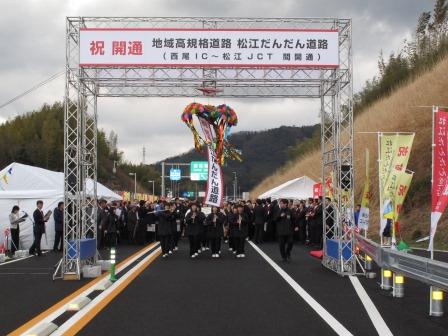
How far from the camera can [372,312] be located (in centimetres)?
884

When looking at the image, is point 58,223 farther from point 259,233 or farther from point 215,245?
point 259,233

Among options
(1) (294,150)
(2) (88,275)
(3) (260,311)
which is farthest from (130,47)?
(1) (294,150)

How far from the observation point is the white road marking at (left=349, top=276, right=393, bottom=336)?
755cm

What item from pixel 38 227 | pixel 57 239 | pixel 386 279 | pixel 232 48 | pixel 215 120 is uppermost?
pixel 232 48

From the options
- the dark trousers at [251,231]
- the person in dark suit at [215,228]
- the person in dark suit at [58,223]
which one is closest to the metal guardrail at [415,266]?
the person in dark suit at [215,228]

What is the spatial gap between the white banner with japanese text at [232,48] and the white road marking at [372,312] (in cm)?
548

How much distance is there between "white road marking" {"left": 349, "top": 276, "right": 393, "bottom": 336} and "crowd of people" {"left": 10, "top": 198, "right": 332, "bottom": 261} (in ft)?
18.9

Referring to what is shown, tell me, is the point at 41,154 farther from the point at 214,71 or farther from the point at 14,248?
the point at 214,71

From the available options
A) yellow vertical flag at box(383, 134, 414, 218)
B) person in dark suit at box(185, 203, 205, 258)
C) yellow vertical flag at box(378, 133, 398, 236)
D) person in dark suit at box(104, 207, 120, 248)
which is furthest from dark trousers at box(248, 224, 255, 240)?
yellow vertical flag at box(383, 134, 414, 218)

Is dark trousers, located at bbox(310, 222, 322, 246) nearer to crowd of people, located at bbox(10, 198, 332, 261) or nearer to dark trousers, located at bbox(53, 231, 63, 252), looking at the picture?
crowd of people, located at bbox(10, 198, 332, 261)

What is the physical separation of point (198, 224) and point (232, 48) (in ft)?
20.5

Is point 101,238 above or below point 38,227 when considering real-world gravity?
below

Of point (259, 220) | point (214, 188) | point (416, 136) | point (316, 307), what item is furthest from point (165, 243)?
point (416, 136)

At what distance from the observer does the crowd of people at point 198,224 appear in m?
18.5
